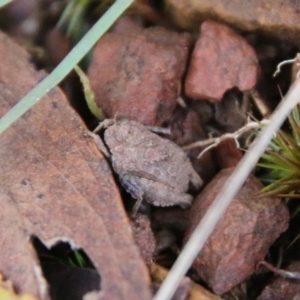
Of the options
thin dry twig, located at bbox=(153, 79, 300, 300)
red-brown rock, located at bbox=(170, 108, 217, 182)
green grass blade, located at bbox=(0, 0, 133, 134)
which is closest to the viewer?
thin dry twig, located at bbox=(153, 79, 300, 300)

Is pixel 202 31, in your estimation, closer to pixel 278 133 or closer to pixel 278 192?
A: pixel 278 133

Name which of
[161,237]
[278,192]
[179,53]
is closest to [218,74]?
[179,53]

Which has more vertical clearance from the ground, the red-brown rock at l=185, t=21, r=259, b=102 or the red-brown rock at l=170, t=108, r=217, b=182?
the red-brown rock at l=185, t=21, r=259, b=102

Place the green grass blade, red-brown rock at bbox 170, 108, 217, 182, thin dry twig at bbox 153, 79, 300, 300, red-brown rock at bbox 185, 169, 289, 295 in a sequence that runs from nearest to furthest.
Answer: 1. thin dry twig at bbox 153, 79, 300, 300
2. the green grass blade
3. red-brown rock at bbox 185, 169, 289, 295
4. red-brown rock at bbox 170, 108, 217, 182

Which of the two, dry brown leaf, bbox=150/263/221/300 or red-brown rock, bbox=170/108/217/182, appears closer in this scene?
dry brown leaf, bbox=150/263/221/300

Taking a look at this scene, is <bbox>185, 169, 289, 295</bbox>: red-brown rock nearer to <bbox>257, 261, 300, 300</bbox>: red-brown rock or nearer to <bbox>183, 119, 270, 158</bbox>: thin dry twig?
<bbox>257, 261, 300, 300</bbox>: red-brown rock

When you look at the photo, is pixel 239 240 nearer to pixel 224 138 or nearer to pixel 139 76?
pixel 224 138

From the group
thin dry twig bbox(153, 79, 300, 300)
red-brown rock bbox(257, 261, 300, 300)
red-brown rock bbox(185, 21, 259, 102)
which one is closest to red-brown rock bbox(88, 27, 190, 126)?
red-brown rock bbox(185, 21, 259, 102)

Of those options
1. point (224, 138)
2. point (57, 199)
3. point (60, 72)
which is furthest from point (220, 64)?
point (57, 199)
